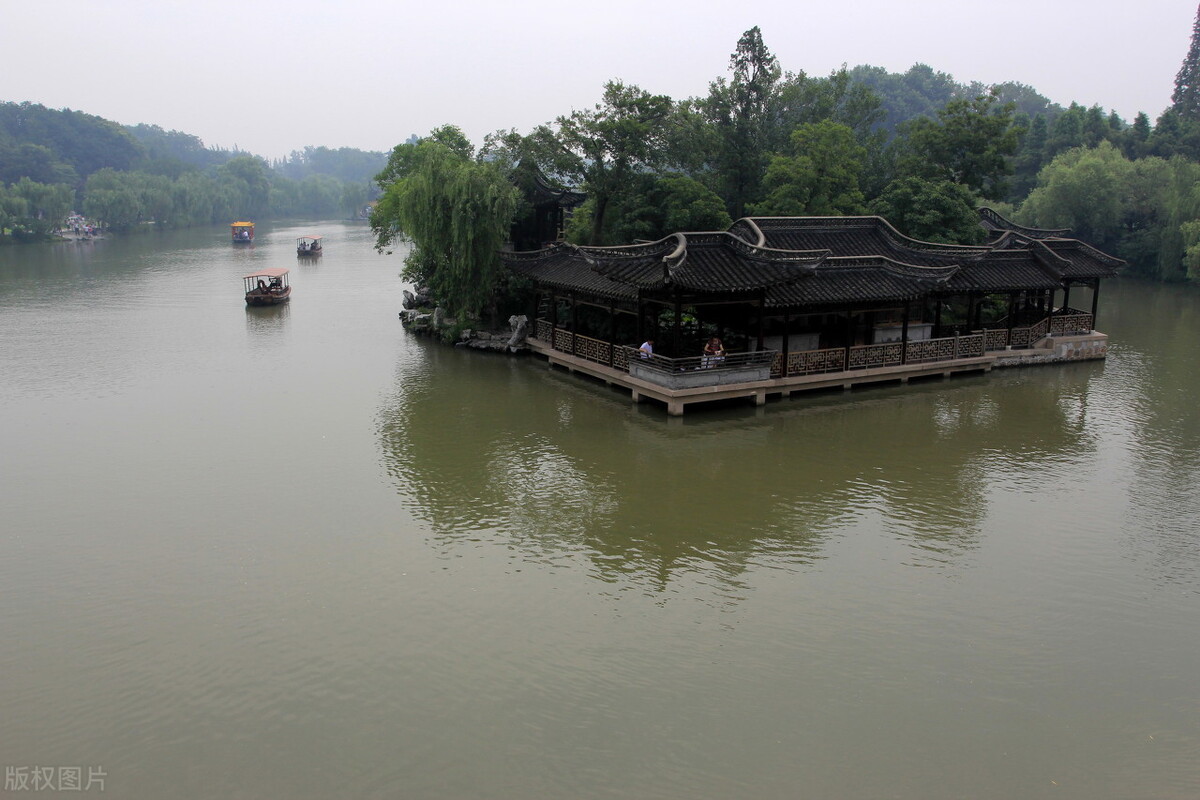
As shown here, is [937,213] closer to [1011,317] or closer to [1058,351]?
[1011,317]

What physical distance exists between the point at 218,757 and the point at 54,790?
1.33 m

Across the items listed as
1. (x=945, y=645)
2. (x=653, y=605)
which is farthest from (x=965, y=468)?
(x=653, y=605)

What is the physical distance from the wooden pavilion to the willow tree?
1.04m

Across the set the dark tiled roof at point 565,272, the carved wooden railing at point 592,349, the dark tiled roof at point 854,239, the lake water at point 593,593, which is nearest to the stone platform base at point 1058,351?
the dark tiled roof at point 854,239

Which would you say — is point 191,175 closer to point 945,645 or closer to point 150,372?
point 150,372

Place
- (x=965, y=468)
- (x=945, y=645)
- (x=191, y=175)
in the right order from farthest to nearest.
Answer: (x=191, y=175) → (x=965, y=468) → (x=945, y=645)

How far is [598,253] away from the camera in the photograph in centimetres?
2009

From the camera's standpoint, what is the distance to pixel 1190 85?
71.8 m

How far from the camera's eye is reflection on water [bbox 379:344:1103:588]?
40.9 feet

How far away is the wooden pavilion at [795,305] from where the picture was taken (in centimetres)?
1900

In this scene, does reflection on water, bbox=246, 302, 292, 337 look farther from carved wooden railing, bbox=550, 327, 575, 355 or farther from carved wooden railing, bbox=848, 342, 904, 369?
carved wooden railing, bbox=848, 342, 904, 369

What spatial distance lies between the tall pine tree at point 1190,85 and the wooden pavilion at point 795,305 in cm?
5863

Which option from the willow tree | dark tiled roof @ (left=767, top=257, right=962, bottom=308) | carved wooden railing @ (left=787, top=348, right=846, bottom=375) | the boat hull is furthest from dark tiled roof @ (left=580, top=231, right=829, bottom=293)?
the boat hull

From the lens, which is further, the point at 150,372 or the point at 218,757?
the point at 150,372
